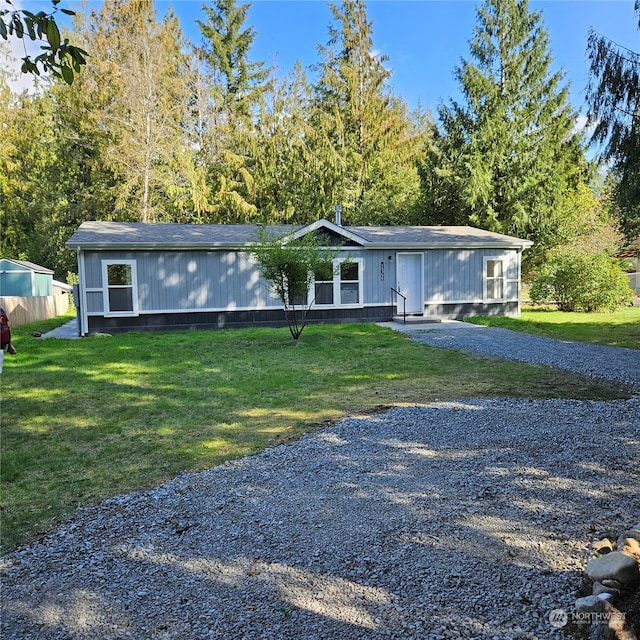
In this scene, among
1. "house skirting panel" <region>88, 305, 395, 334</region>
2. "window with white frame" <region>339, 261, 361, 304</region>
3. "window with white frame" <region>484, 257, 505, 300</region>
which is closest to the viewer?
"house skirting panel" <region>88, 305, 395, 334</region>

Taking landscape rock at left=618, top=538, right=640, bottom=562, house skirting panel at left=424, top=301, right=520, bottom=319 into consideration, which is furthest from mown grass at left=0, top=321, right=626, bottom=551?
house skirting panel at left=424, top=301, right=520, bottom=319

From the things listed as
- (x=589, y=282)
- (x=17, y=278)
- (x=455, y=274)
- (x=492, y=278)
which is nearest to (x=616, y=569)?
(x=455, y=274)

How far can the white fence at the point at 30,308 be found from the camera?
49.1 ft

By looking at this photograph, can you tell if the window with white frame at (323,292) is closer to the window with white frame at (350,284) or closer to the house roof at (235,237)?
the window with white frame at (350,284)

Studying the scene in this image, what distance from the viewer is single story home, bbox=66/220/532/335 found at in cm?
1348

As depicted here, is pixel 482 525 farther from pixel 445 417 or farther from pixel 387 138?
pixel 387 138

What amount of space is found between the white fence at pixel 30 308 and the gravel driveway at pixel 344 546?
523 inches

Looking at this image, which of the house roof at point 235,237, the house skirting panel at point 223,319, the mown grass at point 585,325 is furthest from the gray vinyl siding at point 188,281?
the mown grass at point 585,325

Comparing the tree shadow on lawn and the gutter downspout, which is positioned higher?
the gutter downspout

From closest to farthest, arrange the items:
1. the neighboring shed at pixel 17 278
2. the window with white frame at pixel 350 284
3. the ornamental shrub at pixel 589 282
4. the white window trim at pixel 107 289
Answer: the white window trim at pixel 107 289, the window with white frame at pixel 350 284, the ornamental shrub at pixel 589 282, the neighboring shed at pixel 17 278

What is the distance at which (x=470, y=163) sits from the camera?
2256cm

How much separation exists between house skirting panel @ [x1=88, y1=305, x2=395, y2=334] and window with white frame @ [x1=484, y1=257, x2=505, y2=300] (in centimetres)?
342

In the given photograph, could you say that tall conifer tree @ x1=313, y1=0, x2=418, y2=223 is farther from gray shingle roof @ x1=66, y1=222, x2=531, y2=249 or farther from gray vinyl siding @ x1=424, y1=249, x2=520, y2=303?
gray vinyl siding @ x1=424, y1=249, x2=520, y2=303

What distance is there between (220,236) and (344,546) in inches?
504
